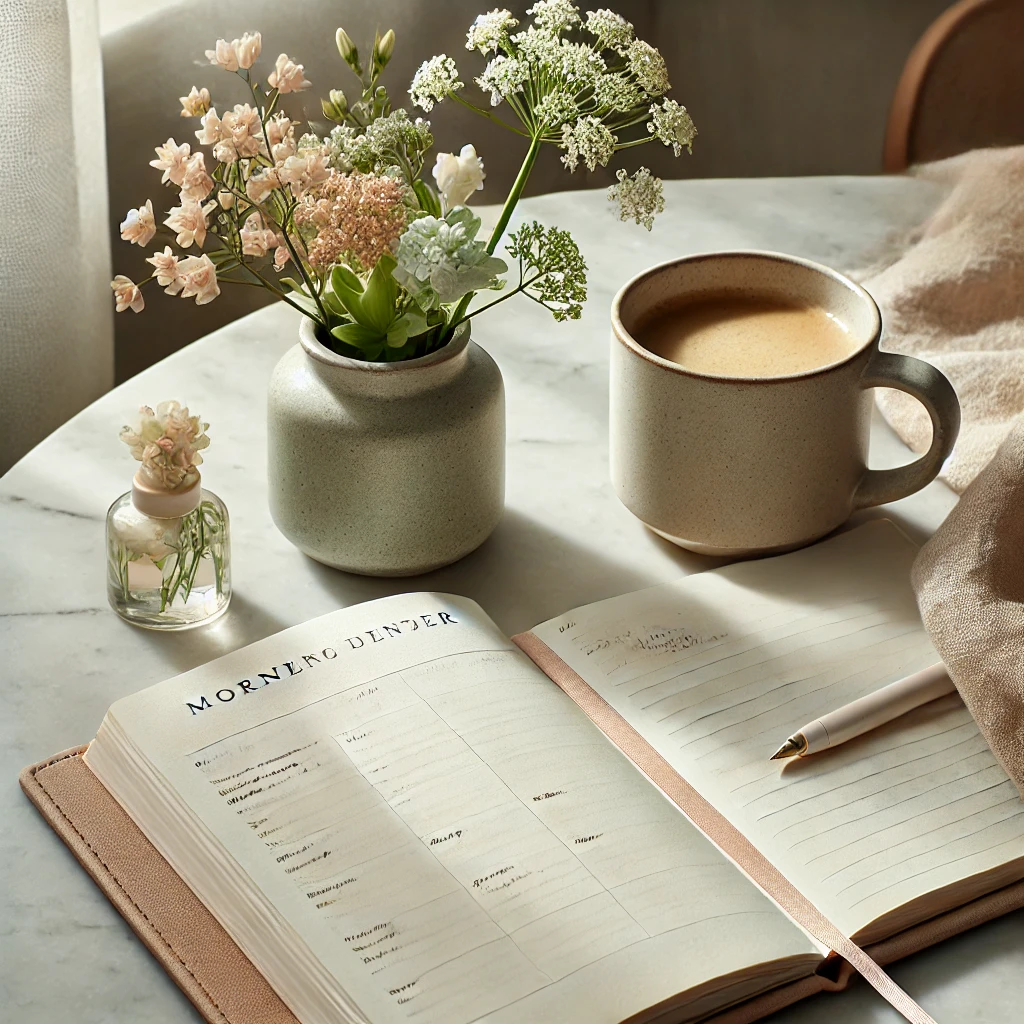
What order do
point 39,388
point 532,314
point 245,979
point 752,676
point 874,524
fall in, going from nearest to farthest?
point 245,979 → point 752,676 → point 874,524 → point 532,314 → point 39,388

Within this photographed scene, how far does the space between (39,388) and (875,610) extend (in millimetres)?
839

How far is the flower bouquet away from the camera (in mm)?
664

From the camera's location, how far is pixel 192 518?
755 mm

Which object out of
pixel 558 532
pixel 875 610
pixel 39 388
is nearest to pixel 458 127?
pixel 39 388

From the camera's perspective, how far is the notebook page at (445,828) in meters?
0.55

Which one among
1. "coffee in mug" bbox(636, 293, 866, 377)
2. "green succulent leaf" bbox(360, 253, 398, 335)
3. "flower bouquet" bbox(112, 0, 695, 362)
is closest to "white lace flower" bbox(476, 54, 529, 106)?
"flower bouquet" bbox(112, 0, 695, 362)

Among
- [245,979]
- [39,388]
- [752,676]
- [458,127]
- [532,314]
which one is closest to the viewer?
[245,979]

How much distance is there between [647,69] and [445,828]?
40 cm

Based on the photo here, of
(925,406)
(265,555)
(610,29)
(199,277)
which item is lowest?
(265,555)

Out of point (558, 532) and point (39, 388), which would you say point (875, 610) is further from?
point (39, 388)

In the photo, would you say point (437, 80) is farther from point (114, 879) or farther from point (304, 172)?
point (114, 879)

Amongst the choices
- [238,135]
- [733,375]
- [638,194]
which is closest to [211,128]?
[238,135]

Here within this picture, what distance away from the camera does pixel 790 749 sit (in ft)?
2.22

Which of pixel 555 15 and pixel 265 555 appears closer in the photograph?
pixel 555 15
